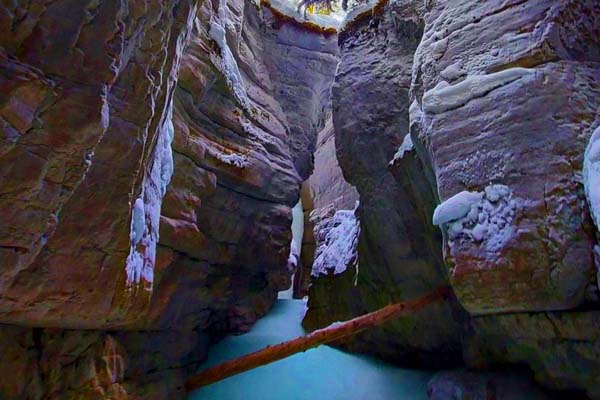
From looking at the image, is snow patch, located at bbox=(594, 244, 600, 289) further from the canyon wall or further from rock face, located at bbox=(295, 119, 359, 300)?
rock face, located at bbox=(295, 119, 359, 300)

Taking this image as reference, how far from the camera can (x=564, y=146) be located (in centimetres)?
355

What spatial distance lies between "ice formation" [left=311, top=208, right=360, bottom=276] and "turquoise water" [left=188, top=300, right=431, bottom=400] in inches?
70.0

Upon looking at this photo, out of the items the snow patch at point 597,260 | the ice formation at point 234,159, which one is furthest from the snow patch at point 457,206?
the ice formation at point 234,159

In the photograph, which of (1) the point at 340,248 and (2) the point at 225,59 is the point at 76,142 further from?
(1) the point at 340,248

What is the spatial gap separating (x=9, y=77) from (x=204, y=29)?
419cm

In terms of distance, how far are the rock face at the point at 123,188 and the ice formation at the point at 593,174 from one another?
3.50m

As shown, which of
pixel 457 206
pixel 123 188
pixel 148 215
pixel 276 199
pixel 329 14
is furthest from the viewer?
pixel 329 14

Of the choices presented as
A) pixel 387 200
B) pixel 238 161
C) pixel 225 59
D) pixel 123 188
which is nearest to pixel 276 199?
pixel 238 161

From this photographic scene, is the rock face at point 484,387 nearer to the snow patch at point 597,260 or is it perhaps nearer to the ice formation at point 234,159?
the snow patch at point 597,260

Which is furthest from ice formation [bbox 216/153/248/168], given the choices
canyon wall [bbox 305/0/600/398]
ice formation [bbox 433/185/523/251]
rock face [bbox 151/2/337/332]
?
ice formation [bbox 433/185/523/251]

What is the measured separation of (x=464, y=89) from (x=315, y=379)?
5.33 meters

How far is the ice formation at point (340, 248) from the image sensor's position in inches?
336

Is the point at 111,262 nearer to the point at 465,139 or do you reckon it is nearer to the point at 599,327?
the point at 465,139

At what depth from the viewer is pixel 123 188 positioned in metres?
2.92
